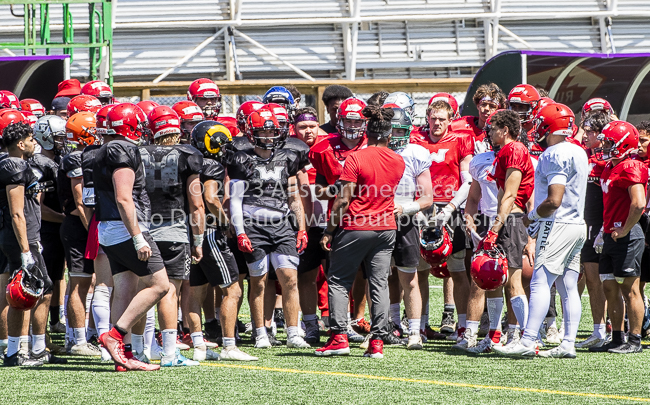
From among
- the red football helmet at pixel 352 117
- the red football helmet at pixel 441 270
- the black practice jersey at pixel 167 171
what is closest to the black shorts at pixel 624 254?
the red football helmet at pixel 441 270

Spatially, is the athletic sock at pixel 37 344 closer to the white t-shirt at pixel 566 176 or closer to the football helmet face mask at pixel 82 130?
the football helmet face mask at pixel 82 130

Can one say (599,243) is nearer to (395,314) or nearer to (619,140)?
(619,140)

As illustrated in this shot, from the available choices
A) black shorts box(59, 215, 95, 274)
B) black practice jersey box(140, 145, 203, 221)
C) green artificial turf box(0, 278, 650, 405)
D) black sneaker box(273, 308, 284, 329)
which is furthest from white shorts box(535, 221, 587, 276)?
black shorts box(59, 215, 95, 274)

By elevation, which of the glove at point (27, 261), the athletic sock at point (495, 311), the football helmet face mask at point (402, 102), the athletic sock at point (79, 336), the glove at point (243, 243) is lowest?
the athletic sock at point (79, 336)

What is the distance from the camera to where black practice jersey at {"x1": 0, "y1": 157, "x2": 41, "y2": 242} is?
630 centimetres

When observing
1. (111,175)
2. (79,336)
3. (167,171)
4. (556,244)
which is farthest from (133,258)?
(556,244)

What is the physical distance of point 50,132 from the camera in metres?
7.30

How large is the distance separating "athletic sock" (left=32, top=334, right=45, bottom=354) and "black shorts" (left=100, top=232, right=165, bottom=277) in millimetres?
1006

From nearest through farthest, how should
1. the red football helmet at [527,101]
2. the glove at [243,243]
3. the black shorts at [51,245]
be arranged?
the glove at [243,243]
the black shorts at [51,245]
the red football helmet at [527,101]

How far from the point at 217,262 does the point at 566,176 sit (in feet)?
9.08

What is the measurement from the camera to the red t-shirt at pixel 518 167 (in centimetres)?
671

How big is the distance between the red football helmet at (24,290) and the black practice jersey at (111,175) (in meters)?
0.73

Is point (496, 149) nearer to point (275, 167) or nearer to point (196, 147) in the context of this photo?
point (275, 167)

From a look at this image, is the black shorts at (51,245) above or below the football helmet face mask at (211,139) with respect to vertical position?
below
